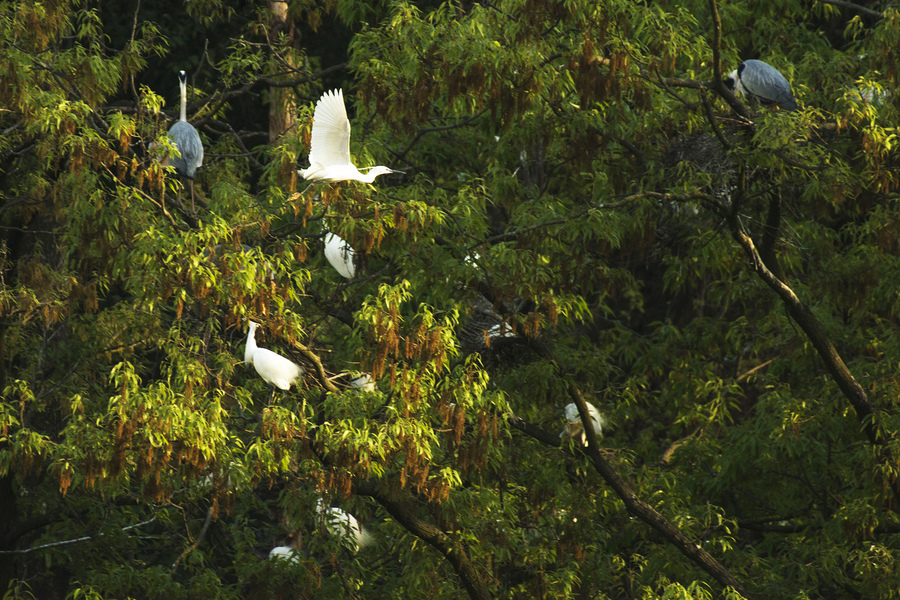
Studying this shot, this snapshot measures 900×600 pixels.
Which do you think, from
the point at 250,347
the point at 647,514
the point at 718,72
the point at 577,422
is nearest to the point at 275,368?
the point at 250,347

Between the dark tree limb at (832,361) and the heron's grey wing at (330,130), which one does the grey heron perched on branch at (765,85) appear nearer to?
the dark tree limb at (832,361)

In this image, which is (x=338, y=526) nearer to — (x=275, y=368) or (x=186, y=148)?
(x=275, y=368)

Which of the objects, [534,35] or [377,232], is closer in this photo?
[377,232]

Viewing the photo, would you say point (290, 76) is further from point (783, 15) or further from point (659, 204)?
point (783, 15)

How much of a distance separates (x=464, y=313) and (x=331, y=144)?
3.62 feet

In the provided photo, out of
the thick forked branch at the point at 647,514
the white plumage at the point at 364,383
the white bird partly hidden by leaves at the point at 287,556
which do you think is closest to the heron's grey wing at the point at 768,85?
the thick forked branch at the point at 647,514

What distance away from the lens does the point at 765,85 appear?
5.89 metres

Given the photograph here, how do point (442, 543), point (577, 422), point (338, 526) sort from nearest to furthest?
point (442, 543) → point (338, 526) → point (577, 422)

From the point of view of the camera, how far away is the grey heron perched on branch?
19.3 ft

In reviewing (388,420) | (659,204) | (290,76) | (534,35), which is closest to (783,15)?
(659,204)

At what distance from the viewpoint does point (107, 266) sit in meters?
5.30

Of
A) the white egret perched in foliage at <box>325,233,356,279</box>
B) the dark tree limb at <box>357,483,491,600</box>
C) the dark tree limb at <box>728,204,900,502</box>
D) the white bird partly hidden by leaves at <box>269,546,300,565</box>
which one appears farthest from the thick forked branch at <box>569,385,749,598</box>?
the white bird partly hidden by leaves at <box>269,546,300,565</box>

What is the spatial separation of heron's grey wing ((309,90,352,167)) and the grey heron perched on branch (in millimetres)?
2367

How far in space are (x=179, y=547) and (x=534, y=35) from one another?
3598 mm
